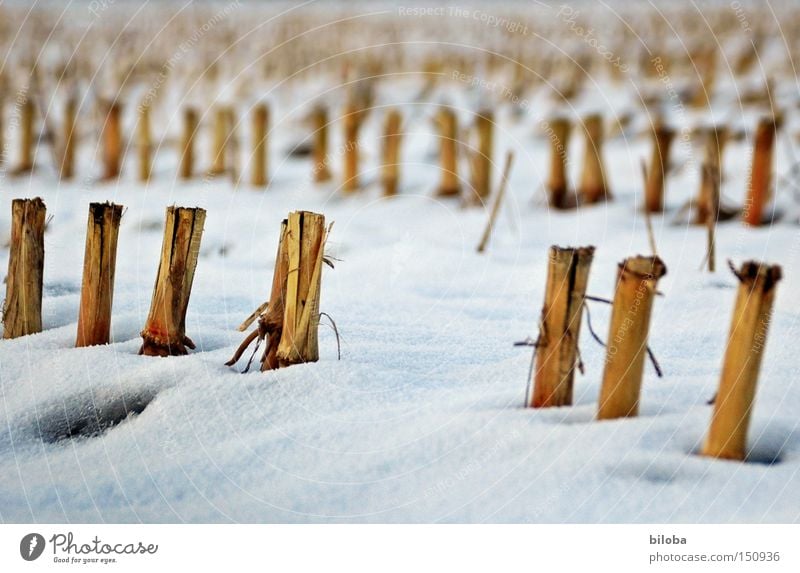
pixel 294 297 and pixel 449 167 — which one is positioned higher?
pixel 449 167

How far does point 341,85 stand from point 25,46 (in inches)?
51.1

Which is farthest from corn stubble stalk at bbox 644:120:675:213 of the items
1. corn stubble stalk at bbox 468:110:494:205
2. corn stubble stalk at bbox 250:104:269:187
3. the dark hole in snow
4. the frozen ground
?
the dark hole in snow

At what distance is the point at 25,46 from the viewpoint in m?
3.61

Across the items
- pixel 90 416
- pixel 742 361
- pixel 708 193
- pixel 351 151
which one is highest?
pixel 351 151

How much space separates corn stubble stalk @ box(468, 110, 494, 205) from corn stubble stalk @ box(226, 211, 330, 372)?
1.34 m

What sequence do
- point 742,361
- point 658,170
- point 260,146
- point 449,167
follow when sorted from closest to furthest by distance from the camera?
point 742,361 < point 658,170 < point 449,167 < point 260,146

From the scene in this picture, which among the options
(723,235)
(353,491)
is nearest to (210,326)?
(353,491)

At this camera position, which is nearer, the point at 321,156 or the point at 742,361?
the point at 742,361

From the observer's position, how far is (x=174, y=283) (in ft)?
4.43

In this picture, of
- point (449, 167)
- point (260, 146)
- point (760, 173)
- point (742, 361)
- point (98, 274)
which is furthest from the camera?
point (260, 146)

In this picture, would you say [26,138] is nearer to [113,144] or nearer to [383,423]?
[113,144]
